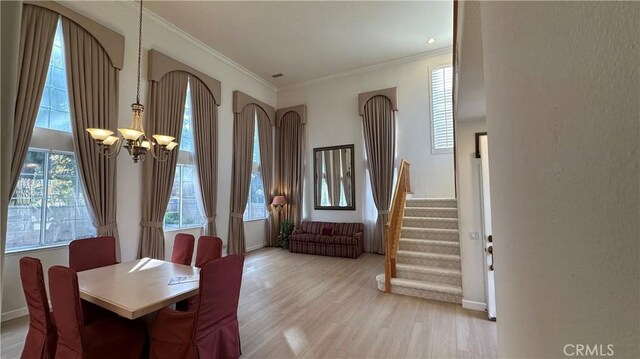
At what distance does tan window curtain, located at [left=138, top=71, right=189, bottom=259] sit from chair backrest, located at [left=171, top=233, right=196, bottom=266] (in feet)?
5.30

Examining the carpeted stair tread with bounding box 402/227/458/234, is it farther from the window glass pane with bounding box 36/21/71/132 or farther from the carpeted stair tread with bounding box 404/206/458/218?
the window glass pane with bounding box 36/21/71/132

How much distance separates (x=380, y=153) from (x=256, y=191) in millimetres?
3487

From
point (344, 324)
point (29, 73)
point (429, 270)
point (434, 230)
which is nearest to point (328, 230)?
point (434, 230)

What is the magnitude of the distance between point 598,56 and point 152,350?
2819 mm

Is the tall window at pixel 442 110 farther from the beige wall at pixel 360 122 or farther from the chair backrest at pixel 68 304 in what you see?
the chair backrest at pixel 68 304

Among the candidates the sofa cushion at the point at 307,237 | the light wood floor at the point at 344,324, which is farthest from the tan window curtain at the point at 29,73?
the sofa cushion at the point at 307,237

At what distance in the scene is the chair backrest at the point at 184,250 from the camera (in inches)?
126

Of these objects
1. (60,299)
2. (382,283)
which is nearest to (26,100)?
(60,299)

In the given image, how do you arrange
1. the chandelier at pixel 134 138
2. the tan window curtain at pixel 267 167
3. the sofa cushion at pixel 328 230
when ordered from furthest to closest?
1. the tan window curtain at pixel 267 167
2. the sofa cushion at pixel 328 230
3. the chandelier at pixel 134 138

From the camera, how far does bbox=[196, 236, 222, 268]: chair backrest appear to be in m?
2.96

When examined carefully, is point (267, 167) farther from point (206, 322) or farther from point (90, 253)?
point (206, 322)

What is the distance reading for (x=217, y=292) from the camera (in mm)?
2018

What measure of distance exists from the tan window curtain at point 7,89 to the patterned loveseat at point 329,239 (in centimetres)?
586

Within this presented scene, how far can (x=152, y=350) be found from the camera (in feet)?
6.74
